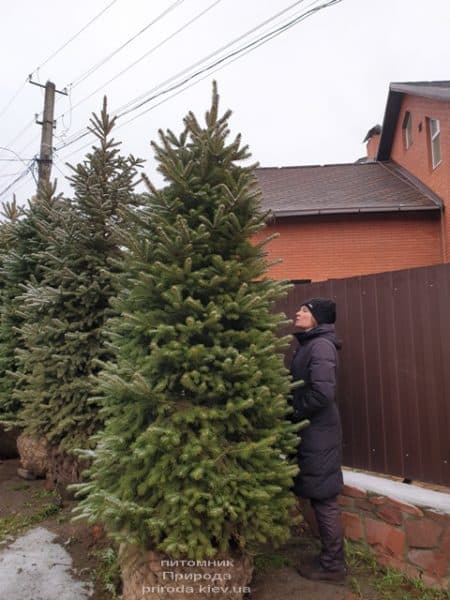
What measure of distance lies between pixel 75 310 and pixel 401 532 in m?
3.46

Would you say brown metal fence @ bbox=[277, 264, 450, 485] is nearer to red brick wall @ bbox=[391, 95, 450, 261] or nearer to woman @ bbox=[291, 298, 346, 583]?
woman @ bbox=[291, 298, 346, 583]

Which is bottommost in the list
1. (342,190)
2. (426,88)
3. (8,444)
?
(8,444)

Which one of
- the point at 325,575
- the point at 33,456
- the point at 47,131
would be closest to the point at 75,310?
the point at 33,456

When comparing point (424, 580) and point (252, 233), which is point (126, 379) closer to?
point (252, 233)

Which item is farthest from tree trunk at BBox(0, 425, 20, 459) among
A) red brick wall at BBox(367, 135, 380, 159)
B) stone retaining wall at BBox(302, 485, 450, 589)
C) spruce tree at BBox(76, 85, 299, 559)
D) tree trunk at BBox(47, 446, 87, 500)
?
red brick wall at BBox(367, 135, 380, 159)

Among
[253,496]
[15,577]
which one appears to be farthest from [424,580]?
[15,577]

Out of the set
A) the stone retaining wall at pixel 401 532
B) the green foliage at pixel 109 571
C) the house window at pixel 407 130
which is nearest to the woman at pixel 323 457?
the stone retaining wall at pixel 401 532

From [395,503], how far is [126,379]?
6.22 ft

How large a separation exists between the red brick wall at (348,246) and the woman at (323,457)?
6800 mm

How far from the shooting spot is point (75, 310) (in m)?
4.61

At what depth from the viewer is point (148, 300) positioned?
2.91m

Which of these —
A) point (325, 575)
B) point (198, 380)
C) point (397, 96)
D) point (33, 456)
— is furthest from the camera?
point (397, 96)

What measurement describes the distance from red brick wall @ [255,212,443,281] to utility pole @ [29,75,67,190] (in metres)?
4.47

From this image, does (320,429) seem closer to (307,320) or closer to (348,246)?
(307,320)
